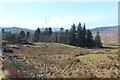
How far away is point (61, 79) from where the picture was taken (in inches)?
242

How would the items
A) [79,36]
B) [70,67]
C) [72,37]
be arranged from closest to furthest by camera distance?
1. [70,67]
2. [79,36]
3. [72,37]

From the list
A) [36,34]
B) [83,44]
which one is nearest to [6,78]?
[83,44]

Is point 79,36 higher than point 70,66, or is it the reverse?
point 79,36

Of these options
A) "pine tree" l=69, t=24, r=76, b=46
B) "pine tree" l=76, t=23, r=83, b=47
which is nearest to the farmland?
"pine tree" l=76, t=23, r=83, b=47

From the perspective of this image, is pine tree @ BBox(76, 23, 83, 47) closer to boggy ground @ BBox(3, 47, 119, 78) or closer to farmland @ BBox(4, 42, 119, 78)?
farmland @ BBox(4, 42, 119, 78)

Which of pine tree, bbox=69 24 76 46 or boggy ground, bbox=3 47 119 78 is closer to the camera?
boggy ground, bbox=3 47 119 78

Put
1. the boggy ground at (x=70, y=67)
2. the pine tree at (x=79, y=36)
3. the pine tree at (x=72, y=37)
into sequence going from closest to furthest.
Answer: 1. the boggy ground at (x=70, y=67)
2. the pine tree at (x=79, y=36)
3. the pine tree at (x=72, y=37)

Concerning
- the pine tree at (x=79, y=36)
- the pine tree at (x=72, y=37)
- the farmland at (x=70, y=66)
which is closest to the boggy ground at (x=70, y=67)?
the farmland at (x=70, y=66)

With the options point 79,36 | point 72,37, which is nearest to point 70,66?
point 79,36

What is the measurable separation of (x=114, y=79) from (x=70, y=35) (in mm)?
45859

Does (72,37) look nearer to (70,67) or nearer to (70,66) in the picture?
(70,66)

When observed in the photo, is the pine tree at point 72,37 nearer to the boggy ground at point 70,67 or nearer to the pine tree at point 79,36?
the pine tree at point 79,36

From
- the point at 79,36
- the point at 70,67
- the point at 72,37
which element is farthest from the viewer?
the point at 72,37

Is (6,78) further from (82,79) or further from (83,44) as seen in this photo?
(83,44)
